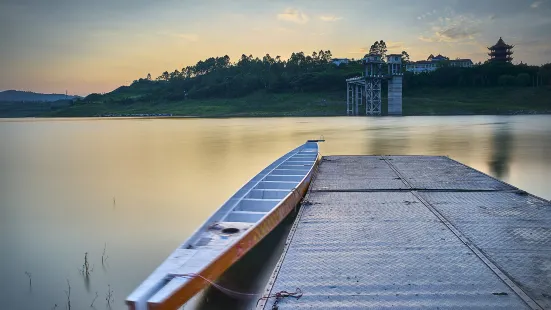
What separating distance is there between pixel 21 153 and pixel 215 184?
19.9m

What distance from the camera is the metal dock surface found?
209 inches

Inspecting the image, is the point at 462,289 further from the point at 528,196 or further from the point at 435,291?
the point at 528,196

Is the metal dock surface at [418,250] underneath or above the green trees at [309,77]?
underneath

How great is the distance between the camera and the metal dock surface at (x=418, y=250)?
5.32 m

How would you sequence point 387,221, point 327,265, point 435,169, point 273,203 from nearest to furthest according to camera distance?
point 327,265
point 387,221
point 273,203
point 435,169

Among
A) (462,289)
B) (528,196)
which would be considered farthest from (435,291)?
(528,196)

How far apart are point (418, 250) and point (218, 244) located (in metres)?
3.03

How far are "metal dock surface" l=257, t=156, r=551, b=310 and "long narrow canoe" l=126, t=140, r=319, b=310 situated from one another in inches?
22.8

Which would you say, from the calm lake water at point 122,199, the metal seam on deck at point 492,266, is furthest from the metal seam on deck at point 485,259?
the calm lake water at point 122,199

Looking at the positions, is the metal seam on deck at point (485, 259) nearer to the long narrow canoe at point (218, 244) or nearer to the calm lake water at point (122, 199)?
the long narrow canoe at point (218, 244)

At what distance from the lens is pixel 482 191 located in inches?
454

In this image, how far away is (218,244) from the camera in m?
7.25

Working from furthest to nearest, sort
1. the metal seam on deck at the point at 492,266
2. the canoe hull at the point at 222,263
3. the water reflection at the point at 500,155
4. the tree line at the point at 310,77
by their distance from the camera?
the tree line at the point at 310,77 → the water reflection at the point at 500,155 → the canoe hull at the point at 222,263 → the metal seam on deck at the point at 492,266

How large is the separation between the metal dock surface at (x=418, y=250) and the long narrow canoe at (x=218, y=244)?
58 centimetres
